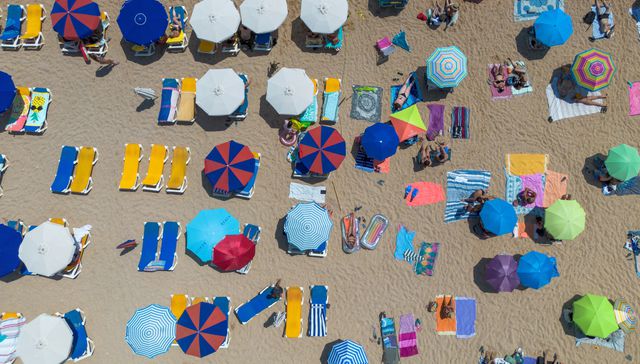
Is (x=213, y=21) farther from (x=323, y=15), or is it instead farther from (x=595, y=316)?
(x=595, y=316)

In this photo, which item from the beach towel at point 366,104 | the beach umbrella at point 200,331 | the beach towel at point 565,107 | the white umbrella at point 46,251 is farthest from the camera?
the beach towel at point 565,107

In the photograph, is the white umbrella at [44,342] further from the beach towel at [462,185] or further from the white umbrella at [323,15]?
the beach towel at [462,185]

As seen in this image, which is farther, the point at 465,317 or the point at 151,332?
the point at 465,317

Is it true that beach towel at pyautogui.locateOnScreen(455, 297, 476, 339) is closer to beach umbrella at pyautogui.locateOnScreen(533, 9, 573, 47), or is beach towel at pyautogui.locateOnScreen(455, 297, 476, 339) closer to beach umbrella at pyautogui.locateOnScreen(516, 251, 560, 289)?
beach umbrella at pyautogui.locateOnScreen(516, 251, 560, 289)

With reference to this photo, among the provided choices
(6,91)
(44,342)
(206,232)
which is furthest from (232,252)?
(6,91)

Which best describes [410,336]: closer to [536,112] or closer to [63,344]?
[536,112]

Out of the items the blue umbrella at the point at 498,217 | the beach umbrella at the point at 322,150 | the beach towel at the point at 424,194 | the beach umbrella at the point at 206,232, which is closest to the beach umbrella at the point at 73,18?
the beach umbrella at the point at 206,232
